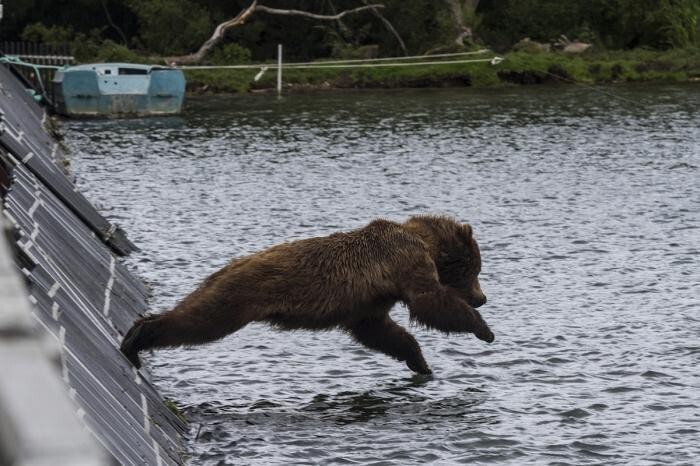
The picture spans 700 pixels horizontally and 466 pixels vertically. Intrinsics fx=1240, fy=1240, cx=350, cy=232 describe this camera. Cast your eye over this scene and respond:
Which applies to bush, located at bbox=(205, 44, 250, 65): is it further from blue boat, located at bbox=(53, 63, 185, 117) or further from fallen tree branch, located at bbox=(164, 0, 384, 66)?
blue boat, located at bbox=(53, 63, 185, 117)

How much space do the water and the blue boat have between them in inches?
44.4

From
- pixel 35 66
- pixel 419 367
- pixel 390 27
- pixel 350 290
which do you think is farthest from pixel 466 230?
pixel 390 27

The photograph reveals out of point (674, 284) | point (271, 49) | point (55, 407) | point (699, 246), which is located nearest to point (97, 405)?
point (55, 407)

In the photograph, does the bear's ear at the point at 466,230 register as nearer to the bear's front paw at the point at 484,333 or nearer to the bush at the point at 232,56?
the bear's front paw at the point at 484,333

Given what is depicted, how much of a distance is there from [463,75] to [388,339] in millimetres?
39127

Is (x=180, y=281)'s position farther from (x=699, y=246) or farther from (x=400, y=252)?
(x=699, y=246)

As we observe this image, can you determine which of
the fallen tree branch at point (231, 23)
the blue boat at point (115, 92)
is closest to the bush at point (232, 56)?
the fallen tree branch at point (231, 23)

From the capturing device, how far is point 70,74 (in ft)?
126

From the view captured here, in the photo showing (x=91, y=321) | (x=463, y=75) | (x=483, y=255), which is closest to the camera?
(x=91, y=321)

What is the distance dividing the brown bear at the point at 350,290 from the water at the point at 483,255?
67 cm

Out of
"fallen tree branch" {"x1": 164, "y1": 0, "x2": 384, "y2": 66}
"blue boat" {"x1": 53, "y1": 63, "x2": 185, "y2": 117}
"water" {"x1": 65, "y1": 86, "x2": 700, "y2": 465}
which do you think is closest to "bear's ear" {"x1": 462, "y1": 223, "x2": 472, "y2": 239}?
"water" {"x1": 65, "y1": 86, "x2": 700, "y2": 465}

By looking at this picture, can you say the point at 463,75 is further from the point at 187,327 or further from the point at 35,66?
the point at 187,327

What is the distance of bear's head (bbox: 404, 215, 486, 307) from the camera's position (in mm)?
10164

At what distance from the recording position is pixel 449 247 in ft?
33.6
